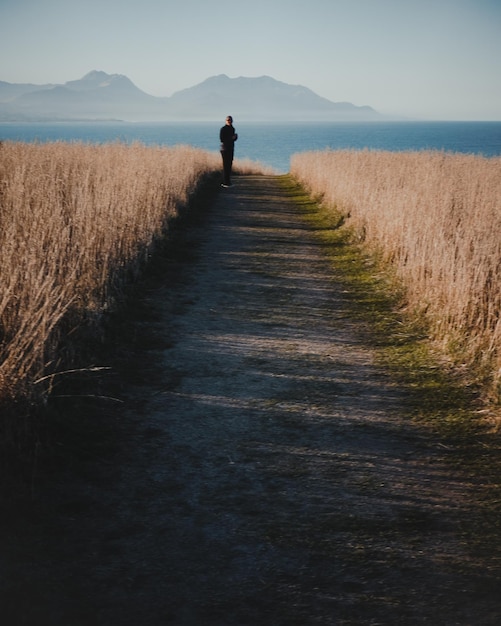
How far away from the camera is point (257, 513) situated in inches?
118

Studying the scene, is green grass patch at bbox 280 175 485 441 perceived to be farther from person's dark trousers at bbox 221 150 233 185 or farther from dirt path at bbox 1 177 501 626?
person's dark trousers at bbox 221 150 233 185

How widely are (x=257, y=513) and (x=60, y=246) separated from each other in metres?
3.62

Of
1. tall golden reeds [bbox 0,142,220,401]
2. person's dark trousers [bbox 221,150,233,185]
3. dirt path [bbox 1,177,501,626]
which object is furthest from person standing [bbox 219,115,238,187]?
dirt path [bbox 1,177,501,626]

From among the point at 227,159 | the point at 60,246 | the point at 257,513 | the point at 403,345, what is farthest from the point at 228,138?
the point at 257,513

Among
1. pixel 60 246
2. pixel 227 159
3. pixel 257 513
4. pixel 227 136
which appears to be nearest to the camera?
pixel 257 513

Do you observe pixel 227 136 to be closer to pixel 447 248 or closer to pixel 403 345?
pixel 447 248

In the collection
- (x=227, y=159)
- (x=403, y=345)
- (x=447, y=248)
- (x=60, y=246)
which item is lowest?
(x=403, y=345)

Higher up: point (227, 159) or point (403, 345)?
point (227, 159)

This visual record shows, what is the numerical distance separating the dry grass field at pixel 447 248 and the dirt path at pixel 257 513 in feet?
2.93

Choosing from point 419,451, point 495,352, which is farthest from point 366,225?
point 419,451

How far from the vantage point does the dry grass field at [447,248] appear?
5.23m

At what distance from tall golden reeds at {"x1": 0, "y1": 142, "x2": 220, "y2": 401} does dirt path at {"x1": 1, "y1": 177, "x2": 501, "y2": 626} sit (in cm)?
75

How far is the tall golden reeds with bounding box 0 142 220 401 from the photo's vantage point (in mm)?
3889

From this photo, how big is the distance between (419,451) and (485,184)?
26.0 ft
